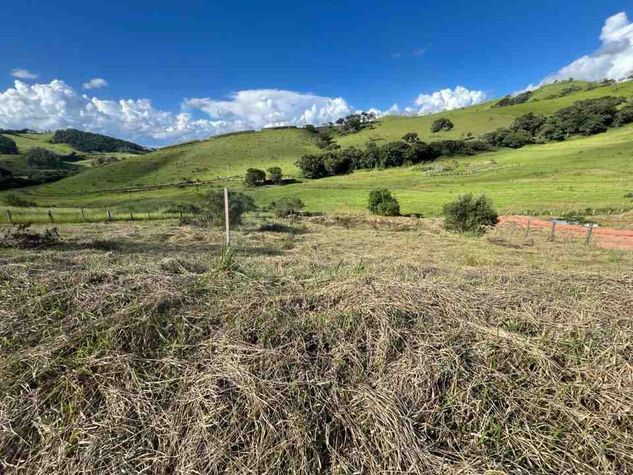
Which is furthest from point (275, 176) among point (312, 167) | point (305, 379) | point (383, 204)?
point (305, 379)

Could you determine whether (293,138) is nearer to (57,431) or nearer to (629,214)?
(629,214)

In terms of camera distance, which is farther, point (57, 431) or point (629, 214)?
point (629, 214)

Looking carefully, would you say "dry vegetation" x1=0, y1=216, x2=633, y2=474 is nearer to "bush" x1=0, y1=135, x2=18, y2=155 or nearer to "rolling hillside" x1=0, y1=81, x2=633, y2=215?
"rolling hillside" x1=0, y1=81, x2=633, y2=215

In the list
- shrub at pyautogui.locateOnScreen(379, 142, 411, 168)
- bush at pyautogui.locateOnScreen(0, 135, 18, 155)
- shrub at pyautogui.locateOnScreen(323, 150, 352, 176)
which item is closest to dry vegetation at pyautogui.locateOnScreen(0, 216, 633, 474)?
shrub at pyautogui.locateOnScreen(323, 150, 352, 176)

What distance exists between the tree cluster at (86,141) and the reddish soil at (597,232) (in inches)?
7597

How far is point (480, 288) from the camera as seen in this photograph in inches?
147

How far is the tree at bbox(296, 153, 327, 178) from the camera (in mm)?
88812

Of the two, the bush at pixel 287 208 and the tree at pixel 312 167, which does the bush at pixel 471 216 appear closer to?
the bush at pixel 287 208

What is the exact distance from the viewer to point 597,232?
25734 millimetres

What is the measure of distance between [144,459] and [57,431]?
0.58 meters

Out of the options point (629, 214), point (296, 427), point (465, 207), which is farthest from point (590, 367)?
point (629, 214)

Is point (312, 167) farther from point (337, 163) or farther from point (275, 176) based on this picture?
point (275, 176)

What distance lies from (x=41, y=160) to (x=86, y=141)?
216ft

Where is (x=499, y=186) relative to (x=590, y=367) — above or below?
below
